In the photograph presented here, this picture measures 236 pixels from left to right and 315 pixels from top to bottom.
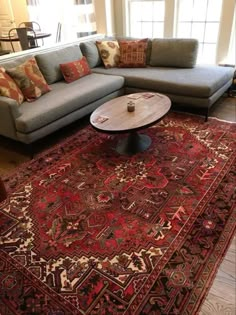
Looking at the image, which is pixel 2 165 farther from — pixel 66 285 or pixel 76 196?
pixel 66 285

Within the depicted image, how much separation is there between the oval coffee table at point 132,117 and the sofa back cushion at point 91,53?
50.8 inches

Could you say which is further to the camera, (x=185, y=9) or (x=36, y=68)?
(x=185, y=9)

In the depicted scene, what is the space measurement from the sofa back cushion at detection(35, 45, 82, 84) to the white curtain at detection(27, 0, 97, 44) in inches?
63.2

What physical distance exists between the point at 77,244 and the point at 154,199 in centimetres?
70

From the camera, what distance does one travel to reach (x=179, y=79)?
11.3 ft

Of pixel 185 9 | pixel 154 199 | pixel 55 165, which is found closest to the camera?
pixel 154 199

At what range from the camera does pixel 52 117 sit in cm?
285

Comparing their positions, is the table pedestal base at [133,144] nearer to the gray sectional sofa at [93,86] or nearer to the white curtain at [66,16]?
the gray sectional sofa at [93,86]

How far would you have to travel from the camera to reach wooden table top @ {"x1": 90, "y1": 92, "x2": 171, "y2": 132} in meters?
2.48

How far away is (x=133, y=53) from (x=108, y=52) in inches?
14.6

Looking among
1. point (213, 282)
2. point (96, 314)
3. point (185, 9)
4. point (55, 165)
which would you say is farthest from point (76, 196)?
point (185, 9)

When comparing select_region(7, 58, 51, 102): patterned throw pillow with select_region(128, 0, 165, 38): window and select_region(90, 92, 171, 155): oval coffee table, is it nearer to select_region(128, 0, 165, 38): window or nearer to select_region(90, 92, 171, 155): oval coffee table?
select_region(90, 92, 171, 155): oval coffee table

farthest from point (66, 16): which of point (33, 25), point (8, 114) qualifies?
point (8, 114)

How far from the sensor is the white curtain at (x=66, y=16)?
530cm
